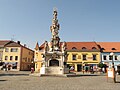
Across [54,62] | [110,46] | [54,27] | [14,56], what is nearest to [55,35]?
[54,27]

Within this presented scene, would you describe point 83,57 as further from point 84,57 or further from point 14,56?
point 14,56

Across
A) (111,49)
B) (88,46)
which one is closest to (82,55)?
(88,46)

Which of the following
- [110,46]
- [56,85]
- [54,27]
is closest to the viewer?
[56,85]

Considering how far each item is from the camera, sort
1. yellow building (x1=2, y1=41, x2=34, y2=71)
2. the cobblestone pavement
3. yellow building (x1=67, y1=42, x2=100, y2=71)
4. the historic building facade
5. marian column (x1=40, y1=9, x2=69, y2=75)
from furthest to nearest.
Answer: yellow building (x1=2, y1=41, x2=34, y2=71) → yellow building (x1=67, y1=42, x2=100, y2=71) → the historic building facade → marian column (x1=40, y1=9, x2=69, y2=75) → the cobblestone pavement

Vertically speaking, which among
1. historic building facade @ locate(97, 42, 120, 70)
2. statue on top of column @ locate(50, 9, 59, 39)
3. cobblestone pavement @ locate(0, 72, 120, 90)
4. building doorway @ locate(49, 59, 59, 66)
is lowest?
cobblestone pavement @ locate(0, 72, 120, 90)

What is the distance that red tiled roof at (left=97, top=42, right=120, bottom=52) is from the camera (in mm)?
55434

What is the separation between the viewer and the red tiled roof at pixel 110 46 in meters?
55.4

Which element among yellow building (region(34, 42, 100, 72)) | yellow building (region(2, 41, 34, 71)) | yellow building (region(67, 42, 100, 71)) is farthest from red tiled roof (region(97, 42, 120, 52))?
yellow building (region(2, 41, 34, 71))

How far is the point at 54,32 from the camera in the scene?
27.4m

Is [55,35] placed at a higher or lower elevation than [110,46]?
lower

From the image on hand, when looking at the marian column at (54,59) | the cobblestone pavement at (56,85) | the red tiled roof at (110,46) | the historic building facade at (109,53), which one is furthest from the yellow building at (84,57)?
the cobblestone pavement at (56,85)

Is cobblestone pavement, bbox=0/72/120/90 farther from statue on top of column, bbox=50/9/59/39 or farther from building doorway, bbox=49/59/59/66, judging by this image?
statue on top of column, bbox=50/9/59/39

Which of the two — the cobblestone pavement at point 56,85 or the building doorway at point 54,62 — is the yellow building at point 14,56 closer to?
the building doorway at point 54,62

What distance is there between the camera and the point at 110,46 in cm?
5744
